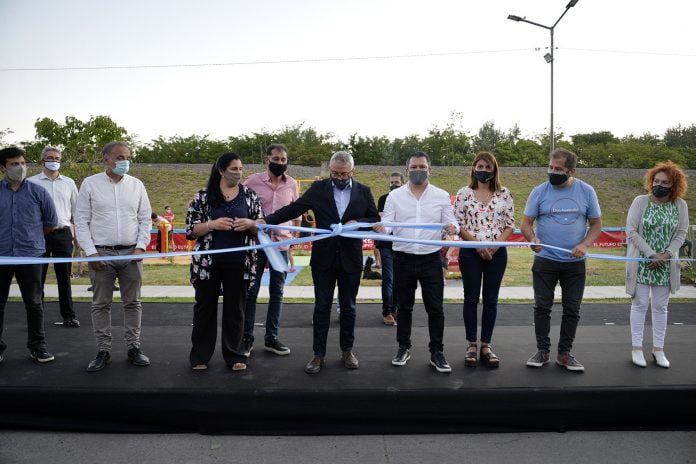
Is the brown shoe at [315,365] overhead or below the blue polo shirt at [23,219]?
below

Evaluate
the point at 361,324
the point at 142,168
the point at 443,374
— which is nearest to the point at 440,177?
the point at 142,168

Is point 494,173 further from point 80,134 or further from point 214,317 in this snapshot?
point 80,134

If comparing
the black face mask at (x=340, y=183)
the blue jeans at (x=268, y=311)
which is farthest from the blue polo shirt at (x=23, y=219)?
the black face mask at (x=340, y=183)

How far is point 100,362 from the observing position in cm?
355

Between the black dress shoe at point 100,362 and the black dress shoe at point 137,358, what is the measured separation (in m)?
0.15

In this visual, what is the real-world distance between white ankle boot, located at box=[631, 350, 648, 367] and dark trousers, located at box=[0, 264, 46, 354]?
4.56 metres

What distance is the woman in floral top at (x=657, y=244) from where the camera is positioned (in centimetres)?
371

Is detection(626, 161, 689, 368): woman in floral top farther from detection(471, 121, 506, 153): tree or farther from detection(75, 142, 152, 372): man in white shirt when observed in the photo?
detection(471, 121, 506, 153): tree

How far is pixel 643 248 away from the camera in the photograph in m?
3.78

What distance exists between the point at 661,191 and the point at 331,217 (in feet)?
8.43

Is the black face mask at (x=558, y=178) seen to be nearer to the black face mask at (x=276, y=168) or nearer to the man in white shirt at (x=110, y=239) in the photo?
the black face mask at (x=276, y=168)

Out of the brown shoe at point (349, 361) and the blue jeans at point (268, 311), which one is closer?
the brown shoe at point (349, 361)

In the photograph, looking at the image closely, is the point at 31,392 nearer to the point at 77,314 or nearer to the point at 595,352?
the point at 77,314

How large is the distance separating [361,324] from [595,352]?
2.38m
